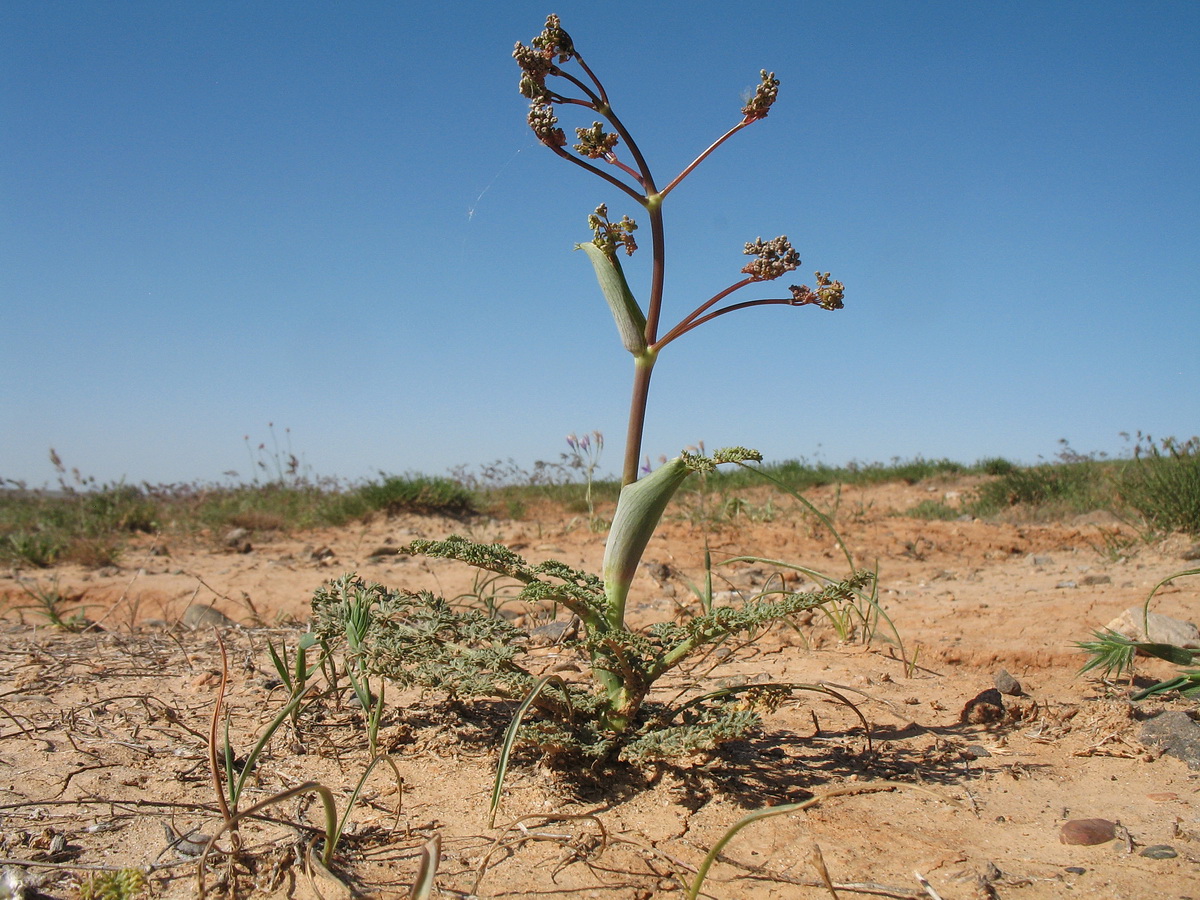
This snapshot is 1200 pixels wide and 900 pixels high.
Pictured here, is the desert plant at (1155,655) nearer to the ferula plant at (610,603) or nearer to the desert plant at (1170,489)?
the ferula plant at (610,603)

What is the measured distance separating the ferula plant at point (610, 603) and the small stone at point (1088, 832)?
614 mm

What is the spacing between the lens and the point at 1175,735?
2000mm

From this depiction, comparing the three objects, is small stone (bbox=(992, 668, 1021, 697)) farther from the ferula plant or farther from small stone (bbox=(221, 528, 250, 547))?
small stone (bbox=(221, 528, 250, 547))

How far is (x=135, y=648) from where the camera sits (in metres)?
2.85

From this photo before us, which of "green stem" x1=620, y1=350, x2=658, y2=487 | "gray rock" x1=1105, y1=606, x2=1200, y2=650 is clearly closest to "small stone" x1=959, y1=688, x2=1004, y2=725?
"gray rock" x1=1105, y1=606, x2=1200, y2=650

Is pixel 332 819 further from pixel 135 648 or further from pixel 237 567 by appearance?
pixel 237 567

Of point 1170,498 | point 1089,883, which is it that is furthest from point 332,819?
point 1170,498

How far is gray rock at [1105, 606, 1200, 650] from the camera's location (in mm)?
2730

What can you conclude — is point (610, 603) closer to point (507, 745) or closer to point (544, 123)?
point (507, 745)

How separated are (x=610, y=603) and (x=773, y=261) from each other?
88 centimetres

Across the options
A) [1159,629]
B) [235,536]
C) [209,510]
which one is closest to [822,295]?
[1159,629]

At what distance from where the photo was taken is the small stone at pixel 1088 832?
1549mm

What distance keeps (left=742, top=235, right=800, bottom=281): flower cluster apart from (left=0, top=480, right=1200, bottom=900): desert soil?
43.5 inches

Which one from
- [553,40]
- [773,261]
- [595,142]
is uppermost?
[553,40]
